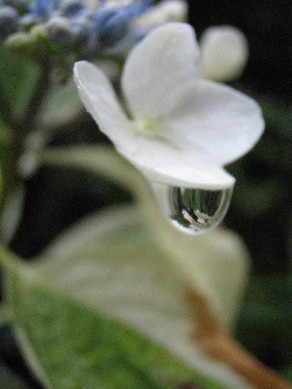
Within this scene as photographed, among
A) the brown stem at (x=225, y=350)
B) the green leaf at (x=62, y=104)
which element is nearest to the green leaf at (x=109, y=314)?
the brown stem at (x=225, y=350)

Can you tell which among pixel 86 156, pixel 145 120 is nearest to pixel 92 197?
pixel 86 156

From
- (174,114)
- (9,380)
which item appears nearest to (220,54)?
(174,114)

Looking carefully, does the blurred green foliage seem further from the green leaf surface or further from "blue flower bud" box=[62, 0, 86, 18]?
"blue flower bud" box=[62, 0, 86, 18]

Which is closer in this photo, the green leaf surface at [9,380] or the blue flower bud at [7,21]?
the blue flower bud at [7,21]

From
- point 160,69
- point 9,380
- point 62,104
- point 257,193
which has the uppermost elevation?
point 160,69

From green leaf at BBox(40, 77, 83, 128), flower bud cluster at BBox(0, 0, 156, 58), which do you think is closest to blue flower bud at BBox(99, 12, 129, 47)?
flower bud cluster at BBox(0, 0, 156, 58)

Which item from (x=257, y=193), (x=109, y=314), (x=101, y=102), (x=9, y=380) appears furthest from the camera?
(x=257, y=193)

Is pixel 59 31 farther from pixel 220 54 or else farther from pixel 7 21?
pixel 220 54

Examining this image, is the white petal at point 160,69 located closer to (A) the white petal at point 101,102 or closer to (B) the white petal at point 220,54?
(A) the white petal at point 101,102
